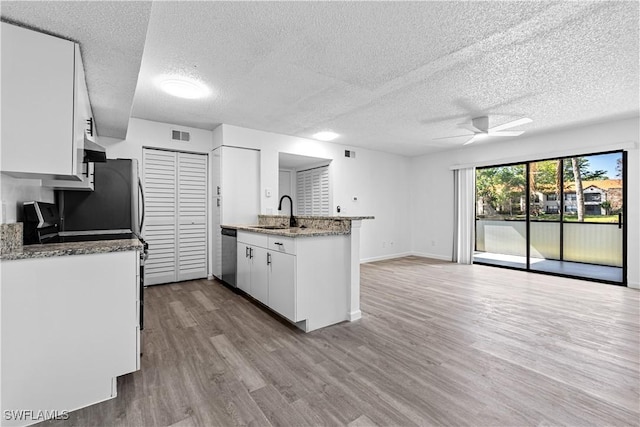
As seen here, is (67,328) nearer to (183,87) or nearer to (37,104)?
(37,104)

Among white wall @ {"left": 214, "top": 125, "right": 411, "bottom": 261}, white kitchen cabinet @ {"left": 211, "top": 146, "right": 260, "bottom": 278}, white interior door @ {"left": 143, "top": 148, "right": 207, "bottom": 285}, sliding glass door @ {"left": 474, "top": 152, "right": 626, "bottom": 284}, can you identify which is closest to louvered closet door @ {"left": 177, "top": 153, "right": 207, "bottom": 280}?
white interior door @ {"left": 143, "top": 148, "right": 207, "bottom": 285}

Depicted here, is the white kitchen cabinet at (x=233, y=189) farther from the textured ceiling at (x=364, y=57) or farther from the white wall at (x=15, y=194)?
the white wall at (x=15, y=194)

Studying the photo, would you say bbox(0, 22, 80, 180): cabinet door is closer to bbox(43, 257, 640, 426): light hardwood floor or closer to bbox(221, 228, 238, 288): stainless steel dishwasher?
bbox(43, 257, 640, 426): light hardwood floor

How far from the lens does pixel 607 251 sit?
15.0ft

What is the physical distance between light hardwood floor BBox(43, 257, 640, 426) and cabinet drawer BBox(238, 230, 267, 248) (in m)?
0.71

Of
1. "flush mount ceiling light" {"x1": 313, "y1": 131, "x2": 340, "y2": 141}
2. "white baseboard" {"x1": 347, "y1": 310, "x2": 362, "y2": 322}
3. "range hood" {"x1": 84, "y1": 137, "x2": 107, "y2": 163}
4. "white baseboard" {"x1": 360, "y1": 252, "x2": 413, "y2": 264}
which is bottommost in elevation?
"white baseboard" {"x1": 347, "y1": 310, "x2": 362, "y2": 322}

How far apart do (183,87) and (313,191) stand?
3.48 m

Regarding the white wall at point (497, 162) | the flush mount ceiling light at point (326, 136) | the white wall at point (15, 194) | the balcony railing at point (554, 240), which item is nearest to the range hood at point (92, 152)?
the white wall at point (15, 194)

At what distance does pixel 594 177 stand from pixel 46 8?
658 cm

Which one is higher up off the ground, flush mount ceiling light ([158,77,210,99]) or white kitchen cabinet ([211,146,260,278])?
flush mount ceiling light ([158,77,210,99])

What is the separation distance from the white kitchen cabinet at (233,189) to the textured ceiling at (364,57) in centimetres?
63

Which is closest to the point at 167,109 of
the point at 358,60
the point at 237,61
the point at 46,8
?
the point at 237,61

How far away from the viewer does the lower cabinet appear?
2551 mm

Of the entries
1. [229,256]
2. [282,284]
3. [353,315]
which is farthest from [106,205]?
[353,315]
